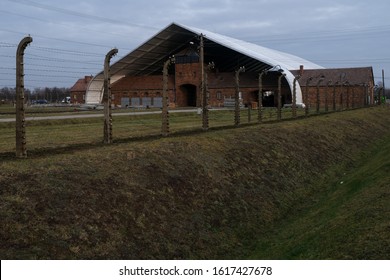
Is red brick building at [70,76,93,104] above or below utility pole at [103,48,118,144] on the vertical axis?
above

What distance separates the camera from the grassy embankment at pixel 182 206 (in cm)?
752

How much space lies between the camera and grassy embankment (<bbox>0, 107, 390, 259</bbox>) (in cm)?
752

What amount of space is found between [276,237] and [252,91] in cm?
6991

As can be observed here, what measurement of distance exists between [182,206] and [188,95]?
7620cm

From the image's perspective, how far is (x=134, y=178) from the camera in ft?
34.3

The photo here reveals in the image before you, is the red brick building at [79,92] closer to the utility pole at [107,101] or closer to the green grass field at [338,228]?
the utility pole at [107,101]

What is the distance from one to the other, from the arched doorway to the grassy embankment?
224 feet

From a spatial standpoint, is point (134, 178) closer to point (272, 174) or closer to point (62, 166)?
point (62, 166)

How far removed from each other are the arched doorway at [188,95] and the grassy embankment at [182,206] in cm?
6826

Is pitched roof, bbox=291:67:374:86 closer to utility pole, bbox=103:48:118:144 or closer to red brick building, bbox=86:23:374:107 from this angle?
red brick building, bbox=86:23:374:107

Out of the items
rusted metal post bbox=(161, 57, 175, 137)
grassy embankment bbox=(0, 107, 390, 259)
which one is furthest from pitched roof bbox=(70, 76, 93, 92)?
grassy embankment bbox=(0, 107, 390, 259)

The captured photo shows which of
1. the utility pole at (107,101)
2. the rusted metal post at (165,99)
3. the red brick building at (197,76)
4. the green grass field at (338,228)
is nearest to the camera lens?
the green grass field at (338,228)

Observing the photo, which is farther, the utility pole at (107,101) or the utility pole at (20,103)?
the utility pole at (107,101)

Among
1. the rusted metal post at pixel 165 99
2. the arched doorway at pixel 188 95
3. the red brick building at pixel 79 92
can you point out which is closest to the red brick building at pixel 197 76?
the arched doorway at pixel 188 95
